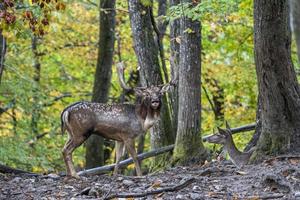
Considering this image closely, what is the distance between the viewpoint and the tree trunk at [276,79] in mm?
9156

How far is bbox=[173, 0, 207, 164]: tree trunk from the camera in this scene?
11617mm

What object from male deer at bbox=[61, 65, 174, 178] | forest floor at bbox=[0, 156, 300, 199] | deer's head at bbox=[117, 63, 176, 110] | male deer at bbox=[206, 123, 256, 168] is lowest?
forest floor at bbox=[0, 156, 300, 199]

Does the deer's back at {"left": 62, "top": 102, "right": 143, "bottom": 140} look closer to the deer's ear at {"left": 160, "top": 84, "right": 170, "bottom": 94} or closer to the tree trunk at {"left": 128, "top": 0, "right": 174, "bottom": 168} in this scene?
the deer's ear at {"left": 160, "top": 84, "right": 170, "bottom": 94}

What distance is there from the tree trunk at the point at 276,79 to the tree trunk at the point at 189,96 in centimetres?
211

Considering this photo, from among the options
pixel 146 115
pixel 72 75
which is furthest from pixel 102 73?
pixel 72 75

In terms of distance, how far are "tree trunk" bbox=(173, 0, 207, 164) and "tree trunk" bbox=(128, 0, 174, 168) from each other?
1562 mm

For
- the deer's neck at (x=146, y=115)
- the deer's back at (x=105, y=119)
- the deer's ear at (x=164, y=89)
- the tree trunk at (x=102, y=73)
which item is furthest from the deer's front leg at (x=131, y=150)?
the tree trunk at (x=102, y=73)

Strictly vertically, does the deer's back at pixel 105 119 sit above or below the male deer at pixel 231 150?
above

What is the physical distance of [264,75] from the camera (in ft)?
31.0

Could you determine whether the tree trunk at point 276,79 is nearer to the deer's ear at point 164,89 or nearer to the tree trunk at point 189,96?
the tree trunk at point 189,96

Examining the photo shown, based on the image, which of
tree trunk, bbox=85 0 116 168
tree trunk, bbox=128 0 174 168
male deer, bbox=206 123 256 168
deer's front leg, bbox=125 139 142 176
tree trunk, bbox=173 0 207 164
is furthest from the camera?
tree trunk, bbox=85 0 116 168

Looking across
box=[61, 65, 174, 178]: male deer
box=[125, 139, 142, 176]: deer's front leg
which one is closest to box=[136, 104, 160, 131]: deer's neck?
box=[61, 65, 174, 178]: male deer

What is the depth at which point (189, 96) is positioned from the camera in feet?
38.2

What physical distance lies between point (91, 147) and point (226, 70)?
7428 millimetres
